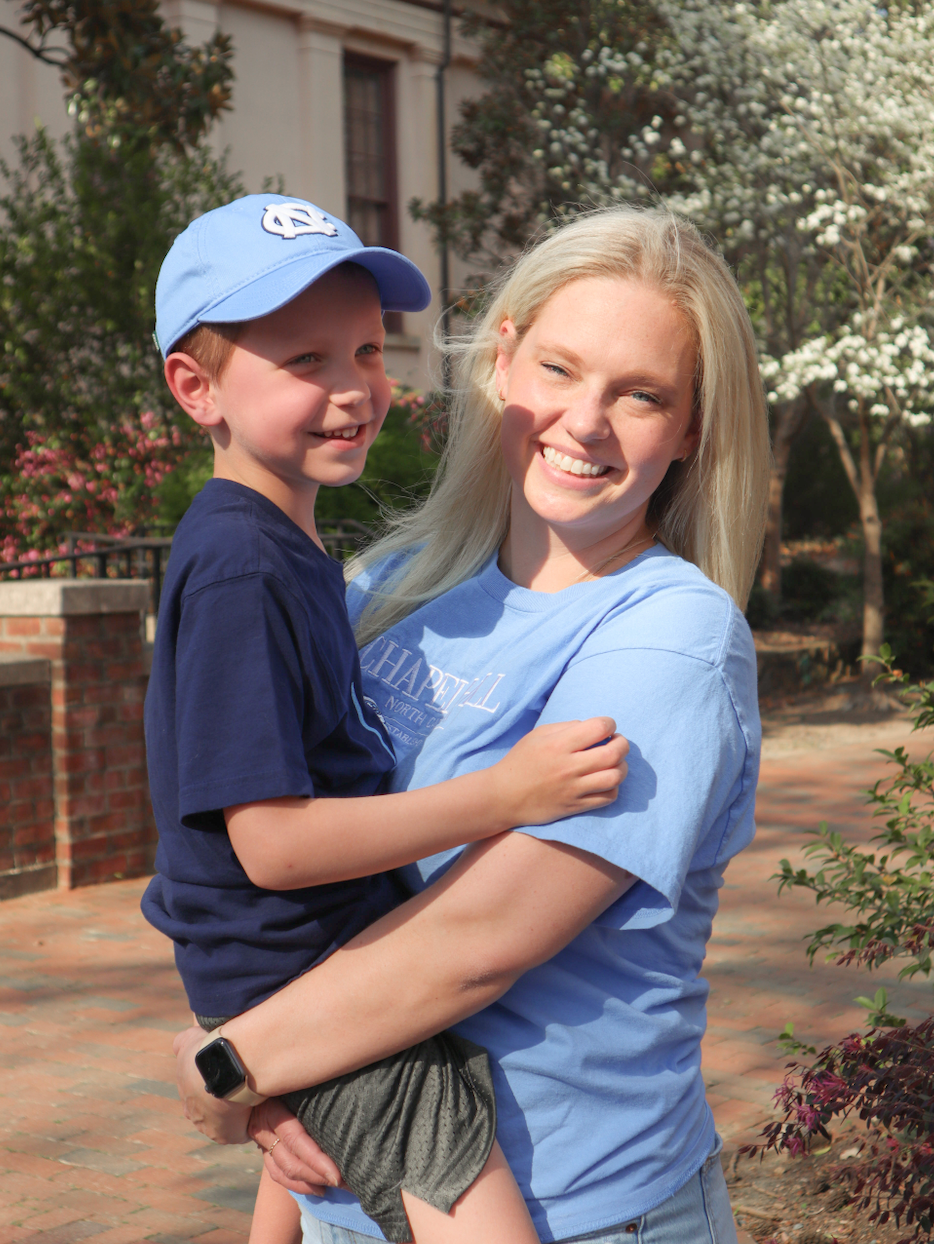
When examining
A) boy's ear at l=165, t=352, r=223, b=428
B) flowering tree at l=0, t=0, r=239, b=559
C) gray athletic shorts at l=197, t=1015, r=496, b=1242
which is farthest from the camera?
flowering tree at l=0, t=0, r=239, b=559

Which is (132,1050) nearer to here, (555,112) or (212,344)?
(212,344)

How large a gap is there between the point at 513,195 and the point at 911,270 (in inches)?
169

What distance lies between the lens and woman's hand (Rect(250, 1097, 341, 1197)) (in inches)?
61.3

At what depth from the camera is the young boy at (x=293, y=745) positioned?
4.76 feet

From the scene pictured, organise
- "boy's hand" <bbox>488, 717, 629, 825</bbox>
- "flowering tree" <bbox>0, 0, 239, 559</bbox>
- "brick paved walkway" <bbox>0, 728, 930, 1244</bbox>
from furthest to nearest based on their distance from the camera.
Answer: "flowering tree" <bbox>0, 0, 239, 559</bbox>
"brick paved walkway" <bbox>0, 728, 930, 1244</bbox>
"boy's hand" <bbox>488, 717, 629, 825</bbox>

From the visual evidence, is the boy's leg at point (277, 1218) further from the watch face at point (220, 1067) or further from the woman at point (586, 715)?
the watch face at point (220, 1067)

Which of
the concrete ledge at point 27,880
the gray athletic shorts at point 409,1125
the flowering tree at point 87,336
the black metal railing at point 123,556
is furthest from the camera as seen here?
the flowering tree at point 87,336

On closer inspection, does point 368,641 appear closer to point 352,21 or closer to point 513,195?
point 513,195

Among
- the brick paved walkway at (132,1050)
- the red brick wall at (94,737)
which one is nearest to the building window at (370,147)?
the red brick wall at (94,737)

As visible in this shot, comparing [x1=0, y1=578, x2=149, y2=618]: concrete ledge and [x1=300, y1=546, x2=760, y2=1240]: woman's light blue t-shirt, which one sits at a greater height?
[x1=300, y1=546, x2=760, y2=1240]: woman's light blue t-shirt

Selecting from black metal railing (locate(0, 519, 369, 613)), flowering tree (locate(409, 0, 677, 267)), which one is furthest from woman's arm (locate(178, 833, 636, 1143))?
flowering tree (locate(409, 0, 677, 267))

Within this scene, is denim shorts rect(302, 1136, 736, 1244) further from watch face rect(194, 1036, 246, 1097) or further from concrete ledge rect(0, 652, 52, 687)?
concrete ledge rect(0, 652, 52, 687)

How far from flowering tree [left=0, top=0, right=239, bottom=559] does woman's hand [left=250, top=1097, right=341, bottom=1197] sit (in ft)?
34.5

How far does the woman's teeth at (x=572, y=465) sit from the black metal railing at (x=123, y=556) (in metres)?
5.79
